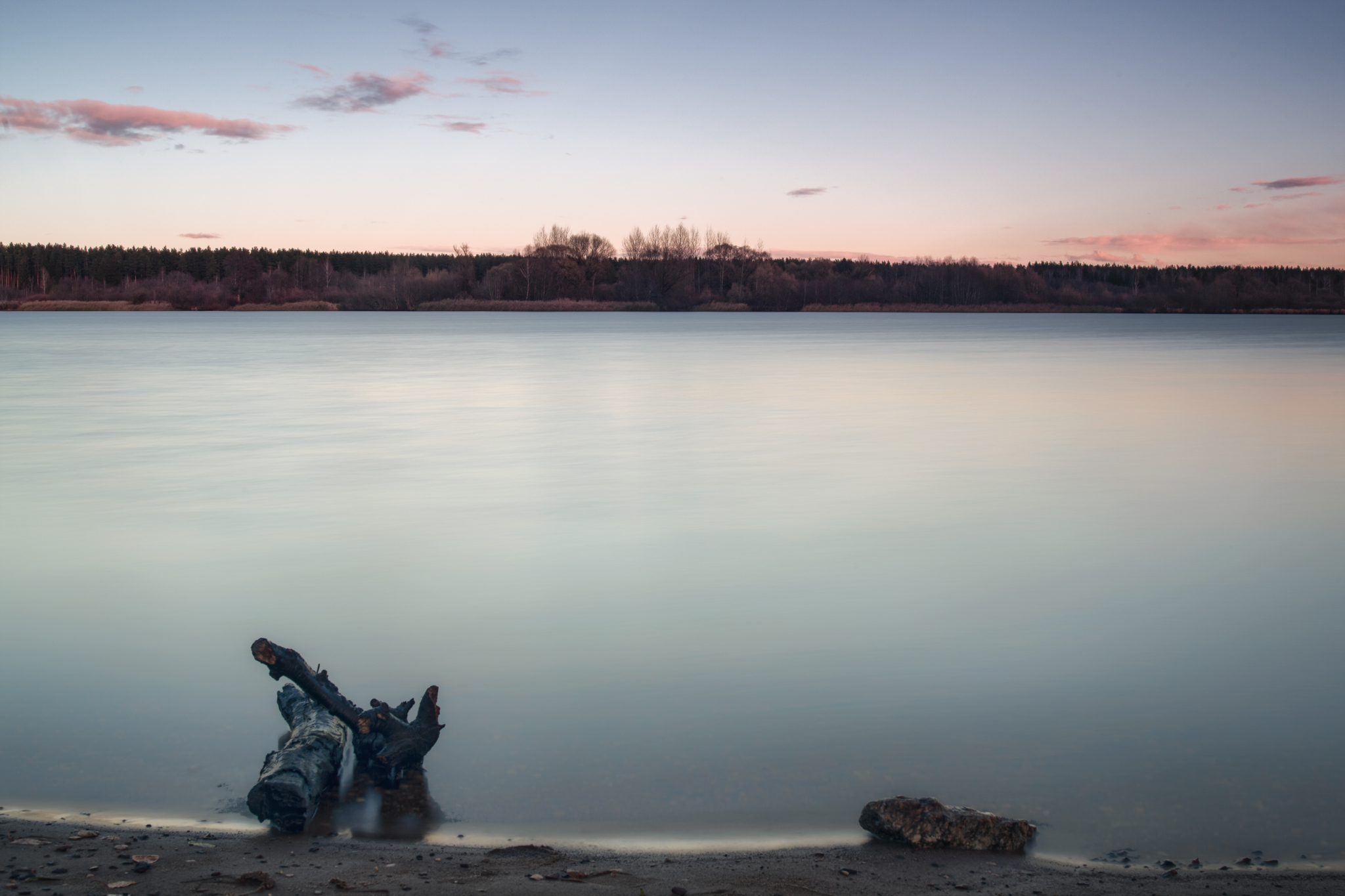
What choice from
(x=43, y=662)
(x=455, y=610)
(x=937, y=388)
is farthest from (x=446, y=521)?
(x=937, y=388)

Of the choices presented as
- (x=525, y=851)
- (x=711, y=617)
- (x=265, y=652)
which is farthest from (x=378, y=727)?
(x=711, y=617)

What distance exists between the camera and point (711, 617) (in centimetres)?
632

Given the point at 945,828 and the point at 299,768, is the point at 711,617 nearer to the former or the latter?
the point at 945,828

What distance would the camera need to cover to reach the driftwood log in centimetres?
356

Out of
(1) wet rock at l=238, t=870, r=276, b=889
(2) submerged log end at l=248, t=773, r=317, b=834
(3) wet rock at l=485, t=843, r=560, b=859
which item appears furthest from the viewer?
(2) submerged log end at l=248, t=773, r=317, b=834

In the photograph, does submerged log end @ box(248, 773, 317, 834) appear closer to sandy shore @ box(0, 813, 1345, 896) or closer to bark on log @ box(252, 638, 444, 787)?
sandy shore @ box(0, 813, 1345, 896)

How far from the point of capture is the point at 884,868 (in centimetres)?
330

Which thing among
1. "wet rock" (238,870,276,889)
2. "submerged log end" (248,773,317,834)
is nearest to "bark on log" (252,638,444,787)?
"submerged log end" (248,773,317,834)

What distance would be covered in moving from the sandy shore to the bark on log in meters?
0.44

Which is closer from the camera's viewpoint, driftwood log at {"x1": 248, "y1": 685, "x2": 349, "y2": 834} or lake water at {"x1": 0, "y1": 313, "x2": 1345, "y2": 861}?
driftwood log at {"x1": 248, "y1": 685, "x2": 349, "y2": 834}

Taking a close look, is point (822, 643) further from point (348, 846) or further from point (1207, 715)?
point (348, 846)

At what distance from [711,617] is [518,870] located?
3161mm

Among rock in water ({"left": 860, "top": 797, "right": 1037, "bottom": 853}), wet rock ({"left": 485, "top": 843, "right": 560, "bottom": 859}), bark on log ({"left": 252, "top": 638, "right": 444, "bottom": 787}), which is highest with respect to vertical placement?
bark on log ({"left": 252, "top": 638, "right": 444, "bottom": 787})

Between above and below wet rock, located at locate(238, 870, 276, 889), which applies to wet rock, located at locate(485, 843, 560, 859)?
below
